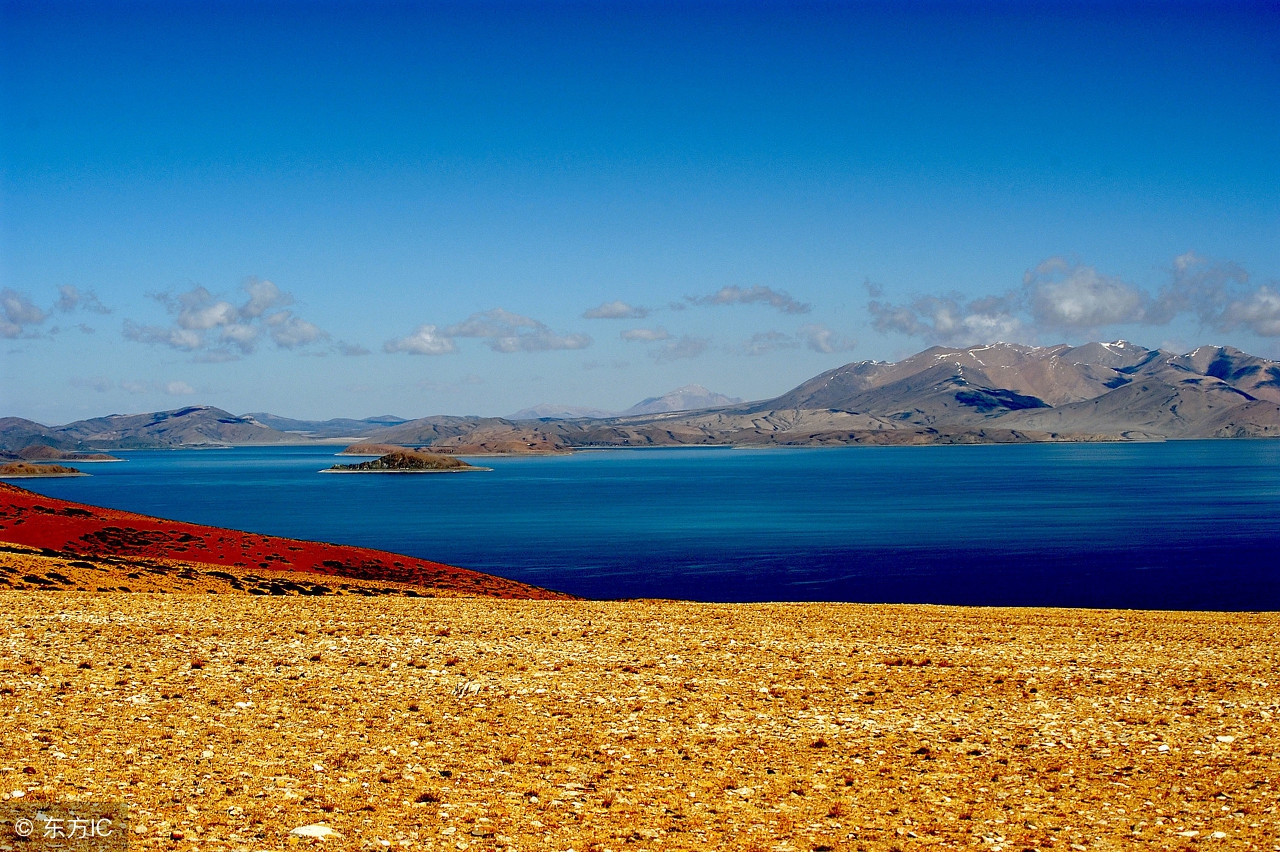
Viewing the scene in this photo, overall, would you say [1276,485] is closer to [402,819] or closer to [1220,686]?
[1220,686]

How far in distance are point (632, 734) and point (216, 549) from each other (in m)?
41.7

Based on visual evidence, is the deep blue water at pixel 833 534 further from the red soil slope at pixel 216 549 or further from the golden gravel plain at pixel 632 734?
the golden gravel plain at pixel 632 734

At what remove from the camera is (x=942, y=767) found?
12766 mm

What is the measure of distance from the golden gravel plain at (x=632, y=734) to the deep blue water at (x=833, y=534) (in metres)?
37.4

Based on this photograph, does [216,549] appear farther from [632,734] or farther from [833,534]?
[833,534]

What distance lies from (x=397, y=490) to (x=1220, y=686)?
566 ft

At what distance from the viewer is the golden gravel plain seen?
35.0ft

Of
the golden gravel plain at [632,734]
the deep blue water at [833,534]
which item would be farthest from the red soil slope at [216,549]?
the golden gravel plain at [632,734]

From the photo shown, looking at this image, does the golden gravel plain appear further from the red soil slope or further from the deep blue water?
the deep blue water

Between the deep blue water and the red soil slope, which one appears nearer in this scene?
the red soil slope

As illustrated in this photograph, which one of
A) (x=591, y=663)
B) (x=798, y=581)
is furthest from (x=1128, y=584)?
(x=591, y=663)

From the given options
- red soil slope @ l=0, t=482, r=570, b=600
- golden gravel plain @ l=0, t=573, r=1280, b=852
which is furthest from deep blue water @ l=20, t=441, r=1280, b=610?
golden gravel plain @ l=0, t=573, r=1280, b=852

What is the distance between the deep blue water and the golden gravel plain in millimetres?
37442

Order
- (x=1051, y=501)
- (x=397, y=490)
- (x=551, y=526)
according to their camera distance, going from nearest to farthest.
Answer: (x=551, y=526) → (x=1051, y=501) → (x=397, y=490)
